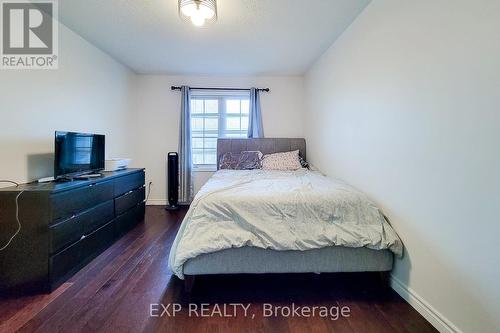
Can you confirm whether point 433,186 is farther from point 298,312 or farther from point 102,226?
point 102,226

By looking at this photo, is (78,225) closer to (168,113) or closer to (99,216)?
(99,216)

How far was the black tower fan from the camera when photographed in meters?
4.02

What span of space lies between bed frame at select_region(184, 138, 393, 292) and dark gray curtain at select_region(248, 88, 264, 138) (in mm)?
2784

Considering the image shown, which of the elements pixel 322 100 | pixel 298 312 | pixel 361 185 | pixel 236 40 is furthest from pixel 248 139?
pixel 298 312

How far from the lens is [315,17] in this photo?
7.83ft

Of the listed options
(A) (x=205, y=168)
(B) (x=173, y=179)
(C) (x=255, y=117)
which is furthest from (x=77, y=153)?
(C) (x=255, y=117)

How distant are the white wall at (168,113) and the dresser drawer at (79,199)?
5.84 feet

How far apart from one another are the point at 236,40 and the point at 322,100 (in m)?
1.41

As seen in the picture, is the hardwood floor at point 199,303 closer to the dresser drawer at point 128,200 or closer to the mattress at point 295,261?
the mattress at point 295,261

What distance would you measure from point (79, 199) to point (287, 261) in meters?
1.80

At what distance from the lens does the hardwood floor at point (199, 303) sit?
4.79 feet

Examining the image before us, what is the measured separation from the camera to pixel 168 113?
4.30 m

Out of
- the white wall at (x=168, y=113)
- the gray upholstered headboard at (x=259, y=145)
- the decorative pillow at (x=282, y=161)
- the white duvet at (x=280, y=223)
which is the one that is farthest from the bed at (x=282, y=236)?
the white wall at (x=168, y=113)

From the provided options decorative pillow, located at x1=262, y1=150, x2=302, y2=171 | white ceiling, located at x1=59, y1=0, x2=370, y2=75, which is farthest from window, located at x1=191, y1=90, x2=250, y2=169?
decorative pillow, located at x1=262, y1=150, x2=302, y2=171
